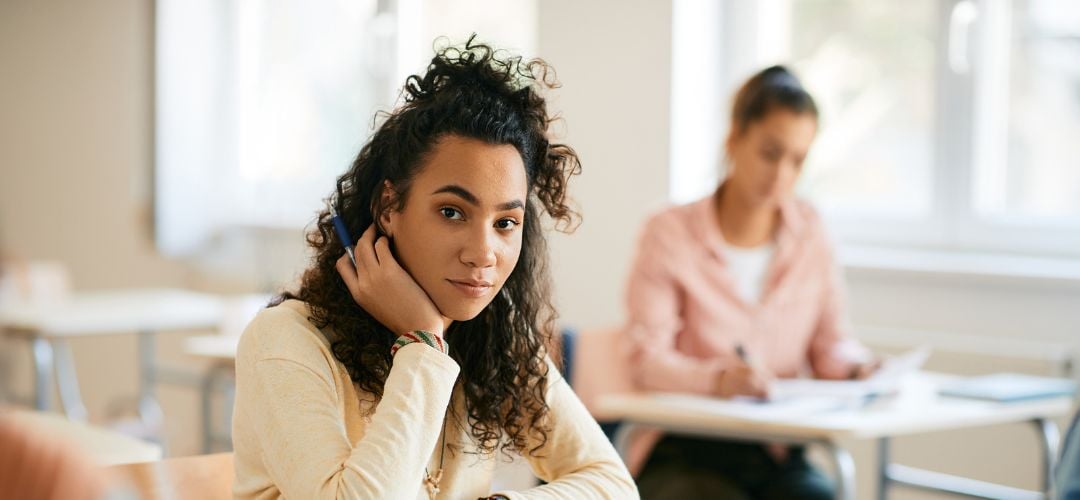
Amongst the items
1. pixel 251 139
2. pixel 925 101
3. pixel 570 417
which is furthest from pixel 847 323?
pixel 251 139

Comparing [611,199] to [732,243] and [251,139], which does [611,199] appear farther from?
[251,139]

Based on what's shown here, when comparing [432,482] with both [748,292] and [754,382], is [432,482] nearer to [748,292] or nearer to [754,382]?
[754,382]

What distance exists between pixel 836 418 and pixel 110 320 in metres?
2.47

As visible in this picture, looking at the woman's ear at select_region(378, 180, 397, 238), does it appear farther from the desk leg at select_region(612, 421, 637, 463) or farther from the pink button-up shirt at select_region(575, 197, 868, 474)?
the pink button-up shirt at select_region(575, 197, 868, 474)

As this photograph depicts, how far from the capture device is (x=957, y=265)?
10.9 feet

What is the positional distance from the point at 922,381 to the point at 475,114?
69.7 inches

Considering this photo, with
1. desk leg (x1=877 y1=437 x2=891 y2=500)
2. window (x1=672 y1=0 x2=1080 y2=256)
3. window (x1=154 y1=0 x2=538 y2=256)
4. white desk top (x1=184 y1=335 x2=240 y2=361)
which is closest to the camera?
desk leg (x1=877 y1=437 x2=891 y2=500)

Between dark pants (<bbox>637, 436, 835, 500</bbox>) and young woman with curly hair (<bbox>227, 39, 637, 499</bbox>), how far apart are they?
1.06m

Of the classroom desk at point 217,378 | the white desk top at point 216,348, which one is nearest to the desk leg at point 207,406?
the classroom desk at point 217,378

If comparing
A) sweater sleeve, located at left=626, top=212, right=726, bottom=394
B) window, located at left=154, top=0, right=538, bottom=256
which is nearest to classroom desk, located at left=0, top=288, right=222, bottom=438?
window, located at left=154, top=0, right=538, bottom=256

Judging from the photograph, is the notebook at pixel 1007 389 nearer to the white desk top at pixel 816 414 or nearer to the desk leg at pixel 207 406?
the white desk top at pixel 816 414

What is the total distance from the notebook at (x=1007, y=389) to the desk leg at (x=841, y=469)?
409 millimetres

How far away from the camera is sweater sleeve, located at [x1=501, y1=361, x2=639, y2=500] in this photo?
1407 millimetres

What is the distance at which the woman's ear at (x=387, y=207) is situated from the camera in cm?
129
